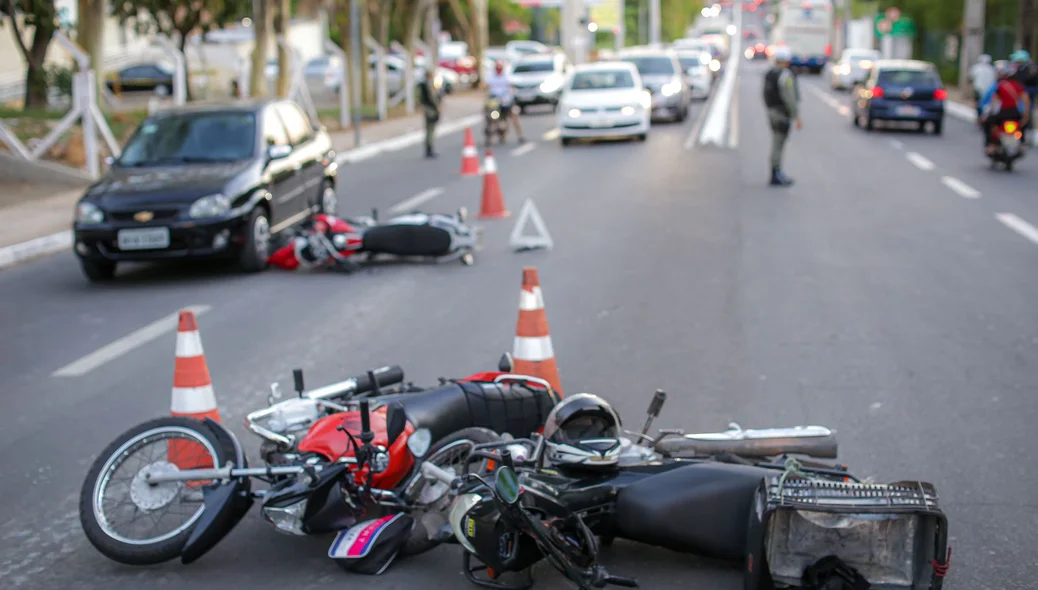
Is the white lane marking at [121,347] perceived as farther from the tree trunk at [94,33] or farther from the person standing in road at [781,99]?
the tree trunk at [94,33]

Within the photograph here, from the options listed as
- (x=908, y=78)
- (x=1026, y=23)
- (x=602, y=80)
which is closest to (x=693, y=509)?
(x=602, y=80)

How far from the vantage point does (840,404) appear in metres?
7.02

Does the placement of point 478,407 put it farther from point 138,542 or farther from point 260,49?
point 260,49

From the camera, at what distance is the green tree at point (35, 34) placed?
80.5 feet

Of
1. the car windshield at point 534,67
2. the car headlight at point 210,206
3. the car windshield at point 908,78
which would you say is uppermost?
the car windshield at point 534,67

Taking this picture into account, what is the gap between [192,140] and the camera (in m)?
12.6

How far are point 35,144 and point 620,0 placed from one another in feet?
209

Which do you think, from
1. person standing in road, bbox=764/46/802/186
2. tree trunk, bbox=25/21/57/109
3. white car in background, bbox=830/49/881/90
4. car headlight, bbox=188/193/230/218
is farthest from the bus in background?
car headlight, bbox=188/193/230/218

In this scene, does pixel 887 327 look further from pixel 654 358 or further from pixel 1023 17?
pixel 1023 17

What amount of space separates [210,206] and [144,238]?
66 centimetres

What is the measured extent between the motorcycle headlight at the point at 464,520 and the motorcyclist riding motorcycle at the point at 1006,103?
17.1 meters

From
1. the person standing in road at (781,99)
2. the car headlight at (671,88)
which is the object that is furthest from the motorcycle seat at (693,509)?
the car headlight at (671,88)

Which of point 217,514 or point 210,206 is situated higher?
point 210,206

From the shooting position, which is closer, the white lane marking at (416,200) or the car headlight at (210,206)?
the car headlight at (210,206)
